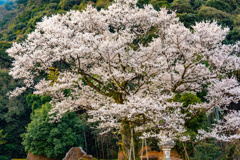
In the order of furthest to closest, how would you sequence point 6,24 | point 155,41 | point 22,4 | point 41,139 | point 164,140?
point 22,4 < point 6,24 < point 41,139 < point 155,41 < point 164,140

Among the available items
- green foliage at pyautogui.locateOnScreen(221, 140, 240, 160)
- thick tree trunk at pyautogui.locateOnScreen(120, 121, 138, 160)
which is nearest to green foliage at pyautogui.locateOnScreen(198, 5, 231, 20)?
green foliage at pyautogui.locateOnScreen(221, 140, 240, 160)

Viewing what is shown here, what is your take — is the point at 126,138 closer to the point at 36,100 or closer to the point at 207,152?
the point at 207,152

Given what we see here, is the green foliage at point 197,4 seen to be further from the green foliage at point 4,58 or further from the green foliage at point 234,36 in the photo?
the green foliage at point 4,58

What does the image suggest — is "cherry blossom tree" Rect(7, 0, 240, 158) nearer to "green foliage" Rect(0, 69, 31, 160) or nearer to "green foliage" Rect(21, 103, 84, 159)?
"green foliage" Rect(21, 103, 84, 159)

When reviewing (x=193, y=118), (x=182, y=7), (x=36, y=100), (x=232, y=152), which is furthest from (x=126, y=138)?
(x=182, y=7)

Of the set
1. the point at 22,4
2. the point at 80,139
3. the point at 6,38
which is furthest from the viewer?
the point at 22,4

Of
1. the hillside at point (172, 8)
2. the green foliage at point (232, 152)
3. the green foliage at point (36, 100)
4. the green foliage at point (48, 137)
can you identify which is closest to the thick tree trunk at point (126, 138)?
the green foliage at point (232, 152)

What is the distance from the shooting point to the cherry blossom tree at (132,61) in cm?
539

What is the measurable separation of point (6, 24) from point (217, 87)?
38.9 meters

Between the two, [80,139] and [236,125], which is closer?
[236,125]

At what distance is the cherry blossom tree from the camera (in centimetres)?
539

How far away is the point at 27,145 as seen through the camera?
1416 centimetres

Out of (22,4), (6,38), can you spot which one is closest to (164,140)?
(6,38)

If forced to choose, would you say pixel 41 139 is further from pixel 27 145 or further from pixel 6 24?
pixel 6 24
